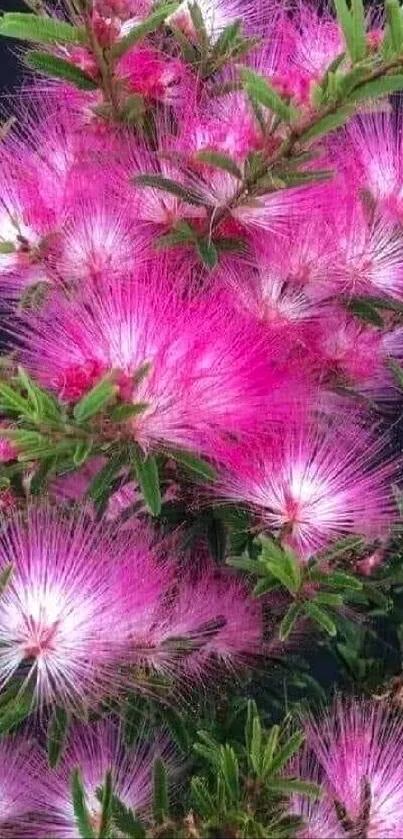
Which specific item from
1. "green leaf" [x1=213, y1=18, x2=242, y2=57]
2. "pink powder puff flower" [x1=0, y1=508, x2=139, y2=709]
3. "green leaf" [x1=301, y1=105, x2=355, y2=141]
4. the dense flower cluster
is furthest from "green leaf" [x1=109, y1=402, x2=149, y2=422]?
"green leaf" [x1=213, y1=18, x2=242, y2=57]

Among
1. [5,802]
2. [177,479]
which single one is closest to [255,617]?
[177,479]

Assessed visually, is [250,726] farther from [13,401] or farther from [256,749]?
[13,401]

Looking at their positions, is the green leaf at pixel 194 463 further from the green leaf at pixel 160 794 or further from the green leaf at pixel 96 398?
the green leaf at pixel 160 794

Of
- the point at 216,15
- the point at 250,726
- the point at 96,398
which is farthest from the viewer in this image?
the point at 216,15

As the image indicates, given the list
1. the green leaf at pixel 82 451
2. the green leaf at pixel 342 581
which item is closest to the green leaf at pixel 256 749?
the green leaf at pixel 342 581

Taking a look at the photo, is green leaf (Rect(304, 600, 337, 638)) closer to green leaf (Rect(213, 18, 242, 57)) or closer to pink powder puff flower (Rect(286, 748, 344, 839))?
pink powder puff flower (Rect(286, 748, 344, 839))

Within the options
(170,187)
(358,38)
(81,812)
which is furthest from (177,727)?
(358,38)
